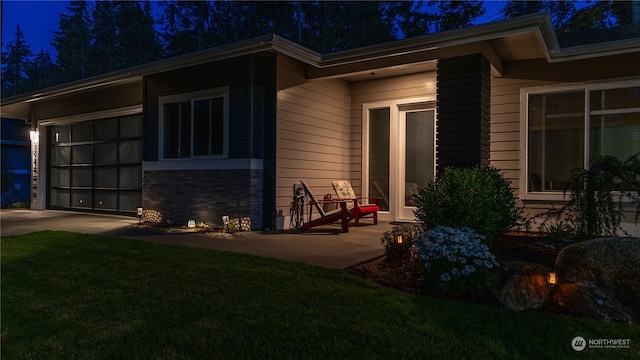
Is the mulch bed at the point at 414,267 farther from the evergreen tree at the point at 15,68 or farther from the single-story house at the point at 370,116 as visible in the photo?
the evergreen tree at the point at 15,68

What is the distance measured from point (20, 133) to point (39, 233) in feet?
41.9

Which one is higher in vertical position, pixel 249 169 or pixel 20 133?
pixel 20 133

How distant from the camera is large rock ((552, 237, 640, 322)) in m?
2.98

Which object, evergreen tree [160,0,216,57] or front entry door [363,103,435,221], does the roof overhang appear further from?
evergreen tree [160,0,216,57]

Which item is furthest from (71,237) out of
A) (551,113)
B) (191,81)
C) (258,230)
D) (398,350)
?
(551,113)

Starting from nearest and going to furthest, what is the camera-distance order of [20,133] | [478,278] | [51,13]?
[478,278] < [20,133] < [51,13]

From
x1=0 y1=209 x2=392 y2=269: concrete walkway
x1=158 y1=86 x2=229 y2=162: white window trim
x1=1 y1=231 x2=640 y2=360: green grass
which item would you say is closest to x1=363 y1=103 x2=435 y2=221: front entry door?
x1=0 y1=209 x2=392 y2=269: concrete walkway

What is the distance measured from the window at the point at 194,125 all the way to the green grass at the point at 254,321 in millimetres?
3804

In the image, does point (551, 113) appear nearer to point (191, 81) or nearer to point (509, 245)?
point (509, 245)

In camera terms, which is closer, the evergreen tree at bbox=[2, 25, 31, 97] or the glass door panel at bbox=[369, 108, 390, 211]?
the glass door panel at bbox=[369, 108, 390, 211]

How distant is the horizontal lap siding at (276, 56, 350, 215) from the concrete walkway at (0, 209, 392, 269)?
39.6 inches

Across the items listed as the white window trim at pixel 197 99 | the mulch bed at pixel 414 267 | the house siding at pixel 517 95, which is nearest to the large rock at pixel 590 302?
the mulch bed at pixel 414 267

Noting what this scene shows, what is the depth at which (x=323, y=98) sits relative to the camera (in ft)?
27.2

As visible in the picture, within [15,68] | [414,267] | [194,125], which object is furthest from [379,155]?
[15,68]
